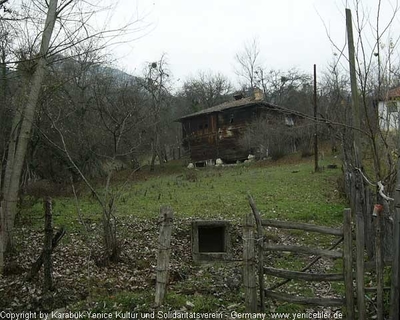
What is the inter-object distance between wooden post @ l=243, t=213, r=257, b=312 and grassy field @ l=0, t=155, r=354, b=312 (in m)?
0.41

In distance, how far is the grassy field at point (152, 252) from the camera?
6164 millimetres

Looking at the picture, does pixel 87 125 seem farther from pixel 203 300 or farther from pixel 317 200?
pixel 203 300

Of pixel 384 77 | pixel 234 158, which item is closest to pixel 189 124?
pixel 234 158

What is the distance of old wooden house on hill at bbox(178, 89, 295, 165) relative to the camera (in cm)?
3644

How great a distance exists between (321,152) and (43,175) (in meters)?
19.5

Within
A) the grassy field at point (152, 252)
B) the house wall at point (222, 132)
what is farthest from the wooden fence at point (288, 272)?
the house wall at point (222, 132)

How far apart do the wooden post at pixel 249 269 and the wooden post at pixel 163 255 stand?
1.03 meters

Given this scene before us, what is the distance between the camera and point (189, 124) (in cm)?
4231

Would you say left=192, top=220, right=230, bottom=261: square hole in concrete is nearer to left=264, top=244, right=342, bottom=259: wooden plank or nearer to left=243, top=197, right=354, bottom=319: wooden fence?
left=243, top=197, right=354, bottom=319: wooden fence

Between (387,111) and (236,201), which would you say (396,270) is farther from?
(236,201)

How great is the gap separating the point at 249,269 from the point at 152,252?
161 inches

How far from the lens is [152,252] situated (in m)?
8.88

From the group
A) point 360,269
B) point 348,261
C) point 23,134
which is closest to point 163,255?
point 348,261

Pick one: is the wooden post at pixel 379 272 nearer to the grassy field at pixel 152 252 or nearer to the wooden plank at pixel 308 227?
the wooden plank at pixel 308 227
